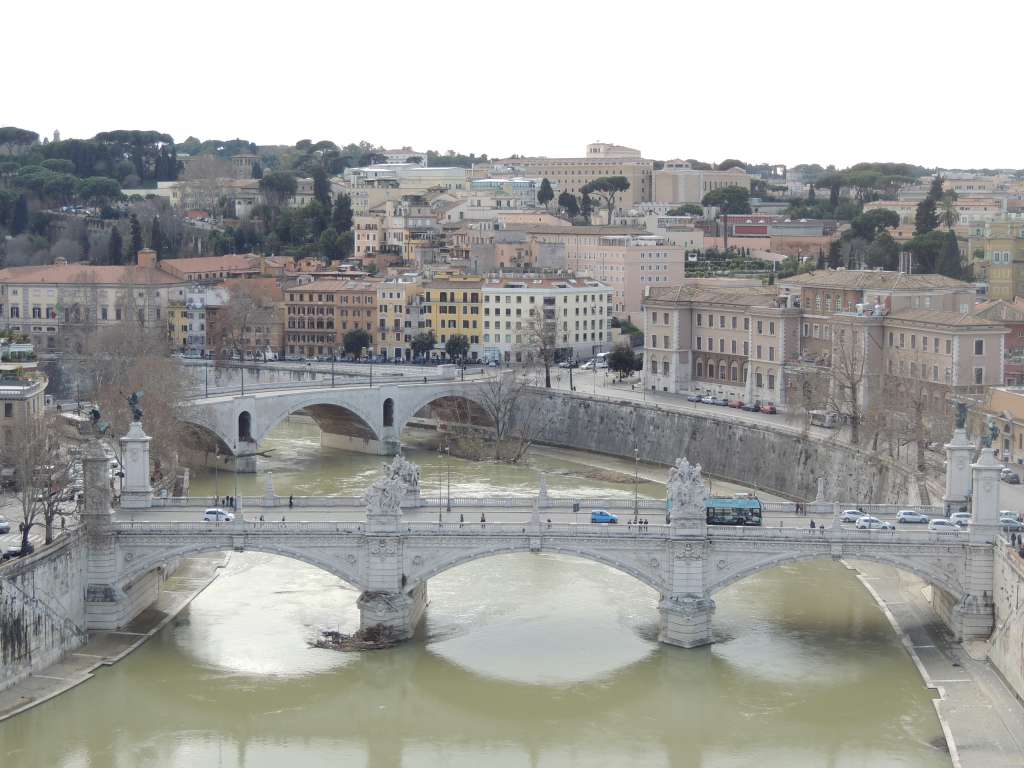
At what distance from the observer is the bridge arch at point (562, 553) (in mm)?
29906

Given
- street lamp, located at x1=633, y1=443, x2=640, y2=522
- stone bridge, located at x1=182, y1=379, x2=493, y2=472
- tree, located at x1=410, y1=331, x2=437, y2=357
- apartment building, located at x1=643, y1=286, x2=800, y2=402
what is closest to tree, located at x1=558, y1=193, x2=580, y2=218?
tree, located at x1=410, y1=331, x2=437, y2=357

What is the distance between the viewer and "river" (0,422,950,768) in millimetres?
26234

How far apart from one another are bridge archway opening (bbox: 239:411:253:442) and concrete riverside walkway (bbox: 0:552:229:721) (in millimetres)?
13322

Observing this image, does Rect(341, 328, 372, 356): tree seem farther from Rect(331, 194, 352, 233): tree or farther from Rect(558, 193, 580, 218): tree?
Rect(558, 193, 580, 218): tree

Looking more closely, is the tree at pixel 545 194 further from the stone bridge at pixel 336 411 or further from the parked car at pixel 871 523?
the parked car at pixel 871 523

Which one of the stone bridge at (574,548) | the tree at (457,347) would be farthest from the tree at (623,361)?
the stone bridge at (574,548)

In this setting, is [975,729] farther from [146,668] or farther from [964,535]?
[146,668]

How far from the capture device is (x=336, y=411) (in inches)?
2064

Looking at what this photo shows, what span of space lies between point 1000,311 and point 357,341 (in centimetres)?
2380

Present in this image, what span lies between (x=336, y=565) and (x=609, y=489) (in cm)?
1434

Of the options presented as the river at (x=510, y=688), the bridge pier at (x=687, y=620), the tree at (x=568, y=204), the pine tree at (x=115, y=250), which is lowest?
the river at (x=510, y=688)

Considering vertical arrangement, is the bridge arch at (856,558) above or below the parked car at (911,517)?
below

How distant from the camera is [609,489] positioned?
43.8m

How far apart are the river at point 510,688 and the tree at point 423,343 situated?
106 feet
